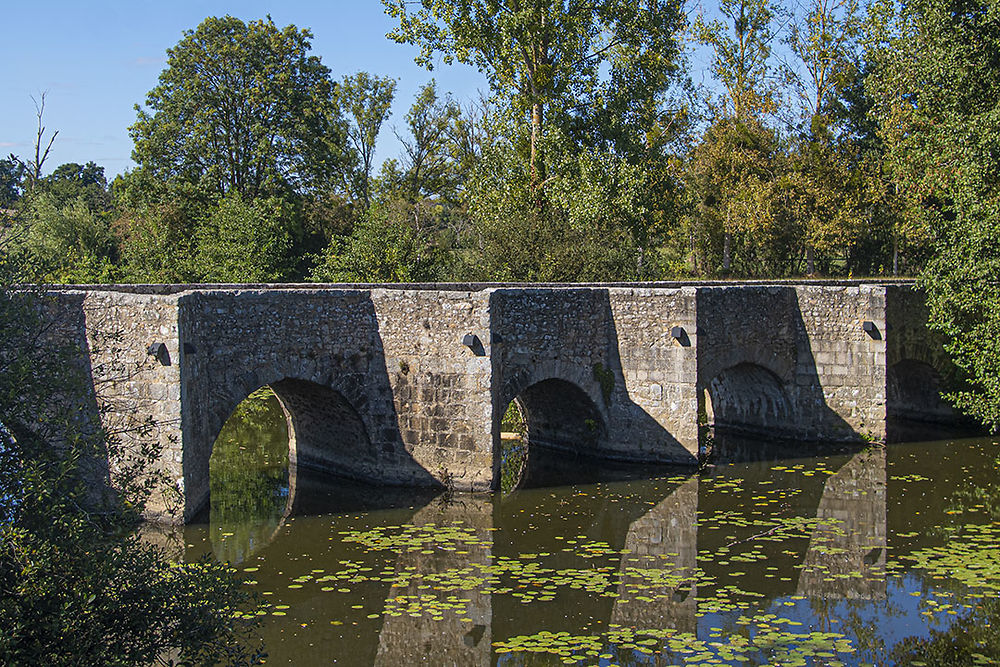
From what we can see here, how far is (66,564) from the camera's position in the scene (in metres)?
6.41

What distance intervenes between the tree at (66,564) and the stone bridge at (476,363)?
5.82 metres

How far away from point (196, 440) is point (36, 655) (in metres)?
7.65

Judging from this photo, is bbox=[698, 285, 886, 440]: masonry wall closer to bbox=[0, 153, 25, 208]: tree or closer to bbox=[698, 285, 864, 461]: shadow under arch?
bbox=[698, 285, 864, 461]: shadow under arch

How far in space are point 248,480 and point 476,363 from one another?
465 centimetres

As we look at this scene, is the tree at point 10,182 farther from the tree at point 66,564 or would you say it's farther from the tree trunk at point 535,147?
the tree trunk at point 535,147

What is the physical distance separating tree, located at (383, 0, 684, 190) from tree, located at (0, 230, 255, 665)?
2091cm

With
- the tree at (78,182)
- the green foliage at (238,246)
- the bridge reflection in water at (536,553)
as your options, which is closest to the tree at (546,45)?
the green foliage at (238,246)

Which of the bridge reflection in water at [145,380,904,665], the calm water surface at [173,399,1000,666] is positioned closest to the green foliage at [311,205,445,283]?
the calm water surface at [173,399,1000,666]

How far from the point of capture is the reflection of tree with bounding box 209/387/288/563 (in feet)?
43.6

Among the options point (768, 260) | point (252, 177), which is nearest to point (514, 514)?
point (252, 177)

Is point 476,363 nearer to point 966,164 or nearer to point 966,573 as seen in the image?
point 966,573

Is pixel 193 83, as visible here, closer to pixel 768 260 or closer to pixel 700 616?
pixel 768 260

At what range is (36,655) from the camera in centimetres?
600

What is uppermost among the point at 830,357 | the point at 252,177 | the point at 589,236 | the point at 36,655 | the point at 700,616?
the point at 252,177
